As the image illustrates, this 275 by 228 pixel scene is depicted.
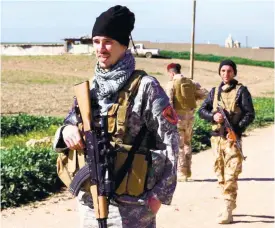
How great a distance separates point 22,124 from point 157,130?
12.7 m

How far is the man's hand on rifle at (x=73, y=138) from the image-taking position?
335 cm

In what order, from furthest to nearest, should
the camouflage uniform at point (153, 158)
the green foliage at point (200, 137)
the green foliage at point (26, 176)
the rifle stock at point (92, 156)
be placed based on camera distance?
the green foliage at point (200, 137)
the green foliage at point (26, 176)
the camouflage uniform at point (153, 158)
the rifle stock at point (92, 156)

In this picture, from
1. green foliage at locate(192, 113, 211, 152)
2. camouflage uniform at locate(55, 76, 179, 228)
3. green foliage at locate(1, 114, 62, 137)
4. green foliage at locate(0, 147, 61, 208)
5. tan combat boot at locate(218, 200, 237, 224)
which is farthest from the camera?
green foliage at locate(1, 114, 62, 137)

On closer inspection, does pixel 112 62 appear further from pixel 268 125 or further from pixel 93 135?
pixel 268 125

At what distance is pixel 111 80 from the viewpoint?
11.1 feet

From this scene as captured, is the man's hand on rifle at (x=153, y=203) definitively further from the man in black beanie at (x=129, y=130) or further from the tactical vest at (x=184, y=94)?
the tactical vest at (x=184, y=94)

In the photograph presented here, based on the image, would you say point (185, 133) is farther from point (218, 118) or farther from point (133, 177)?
point (133, 177)

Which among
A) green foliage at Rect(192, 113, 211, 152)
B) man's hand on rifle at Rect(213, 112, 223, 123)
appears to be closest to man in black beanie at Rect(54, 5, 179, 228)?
man's hand on rifle at Rect(213, 112, 223, 123)

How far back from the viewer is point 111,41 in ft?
11.2

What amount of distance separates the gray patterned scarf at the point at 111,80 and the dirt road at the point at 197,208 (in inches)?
157

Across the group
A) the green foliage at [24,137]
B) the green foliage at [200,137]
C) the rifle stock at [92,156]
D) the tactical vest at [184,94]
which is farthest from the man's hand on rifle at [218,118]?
the green foliage at [24,137]

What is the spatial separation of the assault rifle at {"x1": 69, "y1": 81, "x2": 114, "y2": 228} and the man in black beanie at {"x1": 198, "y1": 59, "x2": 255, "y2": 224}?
394 cm

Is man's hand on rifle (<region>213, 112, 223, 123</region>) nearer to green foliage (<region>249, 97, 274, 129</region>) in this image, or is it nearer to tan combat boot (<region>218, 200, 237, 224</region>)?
tan combat boot (<region>218, 200, 237, 224</region>)

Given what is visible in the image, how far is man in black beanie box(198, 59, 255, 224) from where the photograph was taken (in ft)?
23.3
